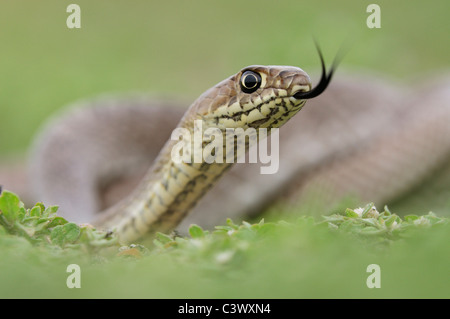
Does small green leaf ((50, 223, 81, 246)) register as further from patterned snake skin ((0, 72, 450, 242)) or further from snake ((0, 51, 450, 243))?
patterned snake skin ((0, 72, 450, 242))

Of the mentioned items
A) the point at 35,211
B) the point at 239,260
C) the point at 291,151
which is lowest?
the point at 239,260

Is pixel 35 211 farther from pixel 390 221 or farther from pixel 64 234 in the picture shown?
pixel 390 221

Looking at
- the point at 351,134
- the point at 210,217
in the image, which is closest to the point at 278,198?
the point at 210,217

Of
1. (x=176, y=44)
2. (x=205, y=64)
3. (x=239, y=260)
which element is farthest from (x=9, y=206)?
(x=176, y=44)

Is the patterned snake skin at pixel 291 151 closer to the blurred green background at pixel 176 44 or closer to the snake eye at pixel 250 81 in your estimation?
the snake eye at pixel 250 81

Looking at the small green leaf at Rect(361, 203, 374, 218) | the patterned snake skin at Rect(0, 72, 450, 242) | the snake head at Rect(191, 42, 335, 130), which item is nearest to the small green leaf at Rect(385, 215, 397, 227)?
the small green leaf at Rect(361, 203, 374, 218)

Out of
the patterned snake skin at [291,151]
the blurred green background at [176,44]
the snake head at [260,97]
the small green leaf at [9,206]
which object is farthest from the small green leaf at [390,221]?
the blurred green background at [176,44]
